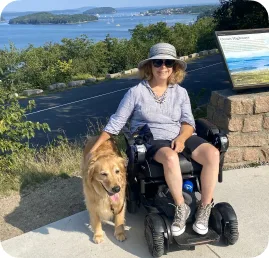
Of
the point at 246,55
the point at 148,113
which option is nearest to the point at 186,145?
the point at 148,113

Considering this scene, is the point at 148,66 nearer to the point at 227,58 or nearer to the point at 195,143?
the point at 195,143

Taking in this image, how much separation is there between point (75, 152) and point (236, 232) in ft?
9.61

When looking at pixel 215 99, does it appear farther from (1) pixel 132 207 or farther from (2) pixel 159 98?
(1) pixel 132 207

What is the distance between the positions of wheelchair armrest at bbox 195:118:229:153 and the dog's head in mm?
901

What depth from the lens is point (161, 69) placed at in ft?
11.4

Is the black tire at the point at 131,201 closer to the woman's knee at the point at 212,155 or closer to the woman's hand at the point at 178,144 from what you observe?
the woman's hand at the point at 178,144

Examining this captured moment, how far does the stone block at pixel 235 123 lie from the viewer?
14.3 ft

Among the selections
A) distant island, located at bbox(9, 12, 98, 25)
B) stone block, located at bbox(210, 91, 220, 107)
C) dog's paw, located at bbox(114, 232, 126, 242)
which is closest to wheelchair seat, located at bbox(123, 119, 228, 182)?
dog's paw, located at bbox(114, 232, 126, 242)

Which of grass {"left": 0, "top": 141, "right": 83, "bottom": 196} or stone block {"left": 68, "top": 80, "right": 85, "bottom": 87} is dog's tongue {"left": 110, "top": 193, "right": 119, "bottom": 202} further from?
stone block {"left": 68, "top": 80, "right": 85, "bottom": 87}

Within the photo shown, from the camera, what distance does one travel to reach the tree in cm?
749

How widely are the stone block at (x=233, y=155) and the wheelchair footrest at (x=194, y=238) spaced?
1.73m

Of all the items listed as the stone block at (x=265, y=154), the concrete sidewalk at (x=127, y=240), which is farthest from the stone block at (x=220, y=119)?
the concrete sidewalk at (x=127, y=240)

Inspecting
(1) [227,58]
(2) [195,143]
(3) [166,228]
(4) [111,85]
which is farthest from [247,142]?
(4) [111,85]

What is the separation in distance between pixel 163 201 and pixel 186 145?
554mm
